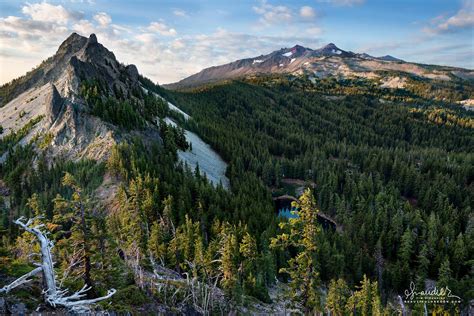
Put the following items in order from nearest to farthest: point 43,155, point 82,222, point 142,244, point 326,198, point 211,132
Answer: point 82,222 < point 142,244 < point 43,155 < point 326,198 < point 211,132

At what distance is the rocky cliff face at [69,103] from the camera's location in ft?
289

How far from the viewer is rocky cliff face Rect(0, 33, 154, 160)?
88.1 meters

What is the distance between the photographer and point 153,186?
6644 centimetres

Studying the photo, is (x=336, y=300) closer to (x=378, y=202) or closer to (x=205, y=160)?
(x=378, y=202)

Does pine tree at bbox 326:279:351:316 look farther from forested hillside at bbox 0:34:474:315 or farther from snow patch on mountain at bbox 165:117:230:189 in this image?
snow patch on mountain at bbox 165:117:230:189

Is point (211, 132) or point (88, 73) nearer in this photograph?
point (88, 73)

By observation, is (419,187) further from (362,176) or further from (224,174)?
(224,174)

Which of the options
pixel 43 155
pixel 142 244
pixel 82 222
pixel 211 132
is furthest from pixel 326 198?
pixel 82 222

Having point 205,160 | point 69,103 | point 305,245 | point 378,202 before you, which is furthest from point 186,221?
point 378,202

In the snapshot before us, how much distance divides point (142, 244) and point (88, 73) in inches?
3171

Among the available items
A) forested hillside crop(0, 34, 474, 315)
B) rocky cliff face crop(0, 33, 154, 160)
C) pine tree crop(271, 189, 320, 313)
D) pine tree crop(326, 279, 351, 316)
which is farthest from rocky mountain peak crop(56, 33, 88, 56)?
pine tree crop(271, 189, 320, 313)

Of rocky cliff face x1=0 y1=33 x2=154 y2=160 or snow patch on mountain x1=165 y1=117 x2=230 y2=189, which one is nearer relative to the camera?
rocky cliff face x1=0 y1=33 x2=154 y2=160

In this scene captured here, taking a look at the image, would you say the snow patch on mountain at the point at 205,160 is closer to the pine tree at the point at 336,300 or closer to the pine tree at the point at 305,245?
the pine tree at the point at 336,300

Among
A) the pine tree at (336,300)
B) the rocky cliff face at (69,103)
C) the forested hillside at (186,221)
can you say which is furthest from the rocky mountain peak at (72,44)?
the pine tree at (336,300)
